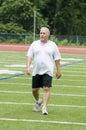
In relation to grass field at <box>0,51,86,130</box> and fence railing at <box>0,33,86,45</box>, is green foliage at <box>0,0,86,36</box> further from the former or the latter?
grass field at <box>0,51,86,130</box>

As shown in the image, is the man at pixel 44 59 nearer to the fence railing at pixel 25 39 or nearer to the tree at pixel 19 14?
the fence railing at pixel 25 39

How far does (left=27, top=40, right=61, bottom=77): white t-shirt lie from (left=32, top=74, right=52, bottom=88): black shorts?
3.0 inches

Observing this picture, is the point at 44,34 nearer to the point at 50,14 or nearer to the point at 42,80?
the point at 42,80

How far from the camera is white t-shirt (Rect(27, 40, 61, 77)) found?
11016 mm

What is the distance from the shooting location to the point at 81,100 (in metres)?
13.0

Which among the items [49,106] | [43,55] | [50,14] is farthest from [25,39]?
[43,55]

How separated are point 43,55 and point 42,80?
548 mm

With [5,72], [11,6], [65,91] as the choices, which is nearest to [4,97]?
[65,91]

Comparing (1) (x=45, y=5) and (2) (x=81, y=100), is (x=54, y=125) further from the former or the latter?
(1) (x=45, y=5)

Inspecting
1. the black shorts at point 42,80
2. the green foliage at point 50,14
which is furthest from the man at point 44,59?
the green foliage at point 50,14

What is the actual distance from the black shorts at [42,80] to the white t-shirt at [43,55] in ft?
0.25

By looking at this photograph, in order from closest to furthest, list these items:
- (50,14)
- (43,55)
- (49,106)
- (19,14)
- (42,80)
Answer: (43,55)
(42,80)
(49,106)
(19,14)
(50,14)

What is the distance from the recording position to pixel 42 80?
11.2m

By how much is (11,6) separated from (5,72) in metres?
44.9
